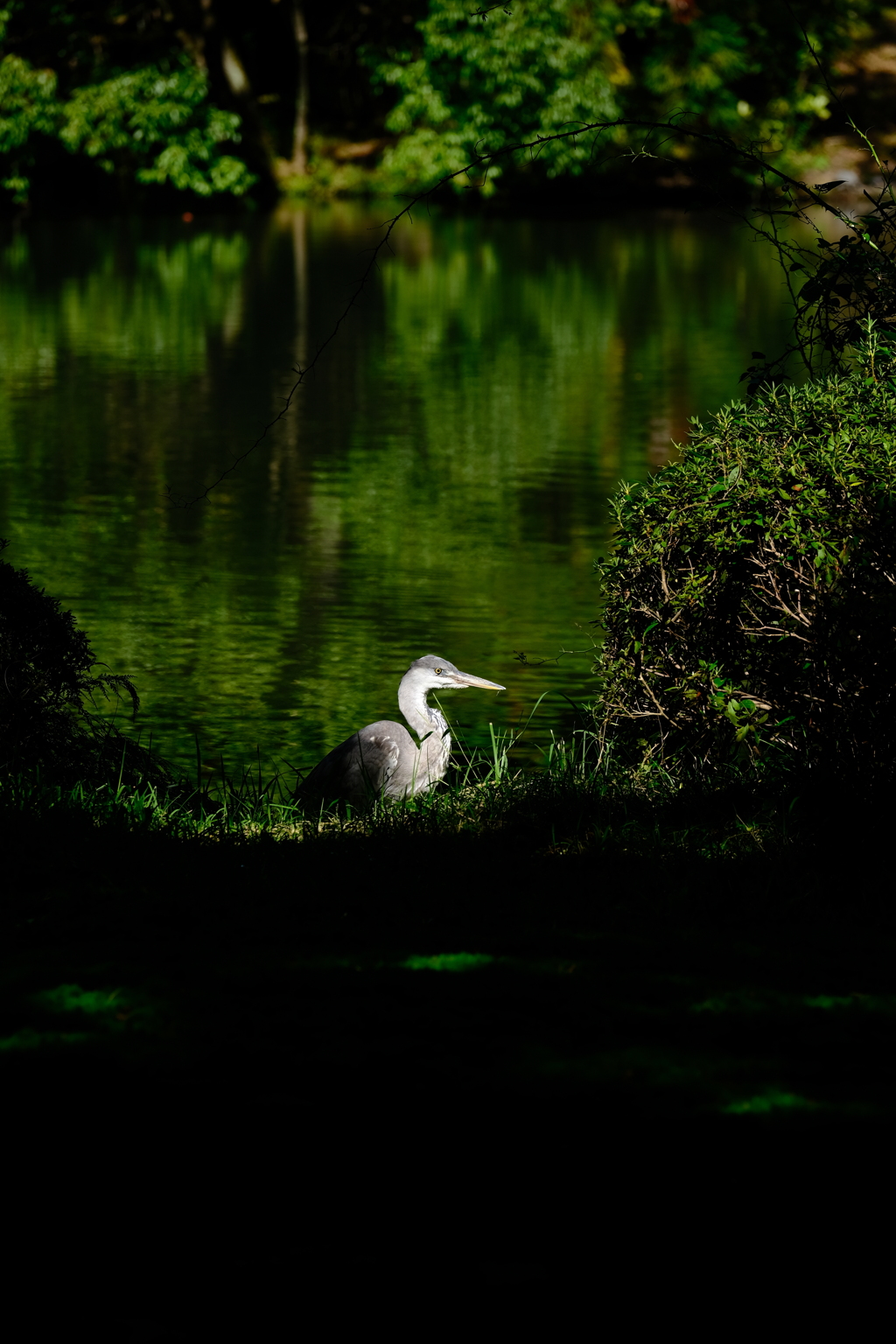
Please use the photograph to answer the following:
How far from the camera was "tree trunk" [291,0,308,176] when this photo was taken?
4784 cm

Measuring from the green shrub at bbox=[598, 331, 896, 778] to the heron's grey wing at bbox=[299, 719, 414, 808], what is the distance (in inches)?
34.8

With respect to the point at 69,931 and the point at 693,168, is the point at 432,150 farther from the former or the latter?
the point at 69,931

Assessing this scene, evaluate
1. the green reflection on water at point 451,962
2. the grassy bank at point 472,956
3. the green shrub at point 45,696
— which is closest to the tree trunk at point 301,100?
the green shrub at point 45,696

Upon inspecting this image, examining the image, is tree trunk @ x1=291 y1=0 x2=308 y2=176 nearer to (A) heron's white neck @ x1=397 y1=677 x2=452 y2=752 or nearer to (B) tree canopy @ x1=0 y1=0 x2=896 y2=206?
(B) tree canopy @ x1=0 y1=0 x2=896 y2=206

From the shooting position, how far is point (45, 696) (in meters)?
6.42

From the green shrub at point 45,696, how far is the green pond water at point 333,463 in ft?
2.29

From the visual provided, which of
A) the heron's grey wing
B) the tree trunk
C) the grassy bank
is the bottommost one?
the heron's grey wing

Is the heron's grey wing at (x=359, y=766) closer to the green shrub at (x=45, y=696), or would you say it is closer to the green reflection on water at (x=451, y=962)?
the green shrub at (x=45, y=696)

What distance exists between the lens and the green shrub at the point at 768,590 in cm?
543

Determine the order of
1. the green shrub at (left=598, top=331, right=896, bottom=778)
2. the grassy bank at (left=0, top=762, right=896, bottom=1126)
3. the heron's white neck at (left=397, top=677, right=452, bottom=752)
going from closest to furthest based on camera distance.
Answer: the grassy bank at (left=0, top=762, right=896, bottom=1126) < the green shrub at (left=598, top=331, right=896, bottom=778) < the heron's white neck at (left=397, top=677, right=452, bottom=752)

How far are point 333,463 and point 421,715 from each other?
8.17 meters

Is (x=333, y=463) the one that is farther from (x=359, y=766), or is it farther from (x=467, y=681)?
(x=359, y=766)

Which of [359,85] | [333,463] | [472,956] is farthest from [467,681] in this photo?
[359,85]

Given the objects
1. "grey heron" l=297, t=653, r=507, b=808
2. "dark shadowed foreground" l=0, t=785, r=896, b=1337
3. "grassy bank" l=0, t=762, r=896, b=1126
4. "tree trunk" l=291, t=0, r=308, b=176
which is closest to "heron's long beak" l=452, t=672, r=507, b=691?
"grey heron" l=297, t=653, r=507, b=808
